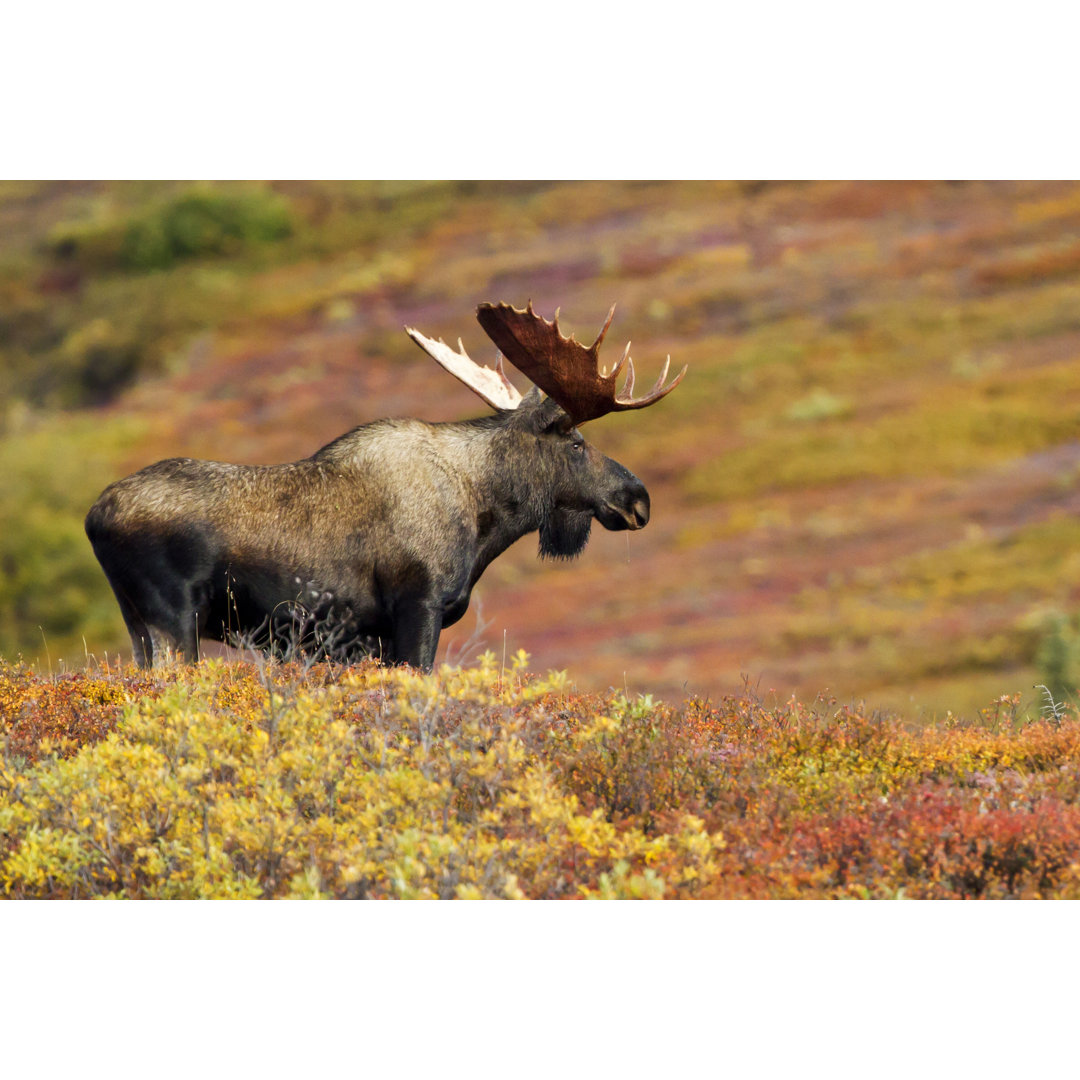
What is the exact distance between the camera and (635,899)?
21.9ft

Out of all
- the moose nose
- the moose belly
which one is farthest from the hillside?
the moose nose

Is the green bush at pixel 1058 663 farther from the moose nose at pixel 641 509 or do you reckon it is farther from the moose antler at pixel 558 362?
the moose antler at pixel 558 362

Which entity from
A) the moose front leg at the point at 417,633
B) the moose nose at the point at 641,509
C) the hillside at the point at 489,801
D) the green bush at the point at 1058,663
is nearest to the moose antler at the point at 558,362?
the moose nose at the point at 641,509

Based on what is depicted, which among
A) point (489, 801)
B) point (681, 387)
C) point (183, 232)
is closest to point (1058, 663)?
point (489, 801)

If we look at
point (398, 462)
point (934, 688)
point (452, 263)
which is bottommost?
point (934, 688)

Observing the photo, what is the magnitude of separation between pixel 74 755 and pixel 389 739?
189 centimetres

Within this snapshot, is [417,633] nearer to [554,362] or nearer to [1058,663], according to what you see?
[554,362]

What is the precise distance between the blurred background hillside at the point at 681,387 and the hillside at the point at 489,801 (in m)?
19.0

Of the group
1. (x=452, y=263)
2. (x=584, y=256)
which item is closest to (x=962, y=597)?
(x=584, y=256)

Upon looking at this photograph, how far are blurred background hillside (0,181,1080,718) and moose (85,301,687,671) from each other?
57.1 feet

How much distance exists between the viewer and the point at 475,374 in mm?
10578

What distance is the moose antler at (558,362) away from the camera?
31.6 feet

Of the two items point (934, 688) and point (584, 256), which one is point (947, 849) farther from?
point (584, 256)

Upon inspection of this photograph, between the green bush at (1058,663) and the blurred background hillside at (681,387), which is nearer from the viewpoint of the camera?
the green bush at (1058,663)
